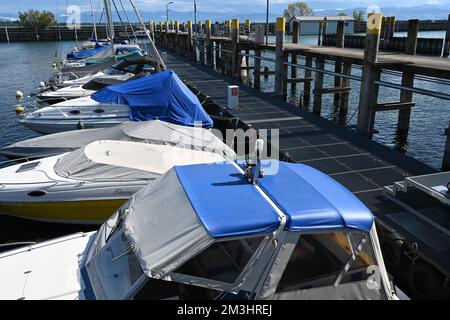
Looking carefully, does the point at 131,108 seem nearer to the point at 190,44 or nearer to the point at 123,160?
the point at 123,160

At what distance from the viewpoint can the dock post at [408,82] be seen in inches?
738

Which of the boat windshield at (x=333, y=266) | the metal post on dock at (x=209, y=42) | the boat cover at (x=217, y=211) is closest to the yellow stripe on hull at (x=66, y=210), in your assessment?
the boat cover at (x=217, y=211)

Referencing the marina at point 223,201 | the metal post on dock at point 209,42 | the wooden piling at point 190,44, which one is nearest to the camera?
the marina at point 223,201

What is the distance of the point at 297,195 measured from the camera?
4961 mm

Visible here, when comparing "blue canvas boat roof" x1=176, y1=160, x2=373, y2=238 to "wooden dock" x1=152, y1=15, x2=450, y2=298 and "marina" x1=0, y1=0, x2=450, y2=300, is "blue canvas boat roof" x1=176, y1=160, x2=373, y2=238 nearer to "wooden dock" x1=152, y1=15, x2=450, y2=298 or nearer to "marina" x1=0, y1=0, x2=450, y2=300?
"marina" x1=0, y1=0, x2=450, y2=300

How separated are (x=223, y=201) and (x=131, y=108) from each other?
11883 mm

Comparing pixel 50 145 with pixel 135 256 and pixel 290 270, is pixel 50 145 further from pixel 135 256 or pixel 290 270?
pixel 290 270

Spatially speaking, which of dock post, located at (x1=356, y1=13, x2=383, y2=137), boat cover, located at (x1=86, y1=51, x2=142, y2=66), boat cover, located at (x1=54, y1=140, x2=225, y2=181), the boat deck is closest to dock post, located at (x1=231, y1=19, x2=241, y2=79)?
boat cover, located at (x1=86, y1=51, x2=142, y2=66)

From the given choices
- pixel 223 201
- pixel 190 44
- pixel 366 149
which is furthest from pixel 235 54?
pixel 223 201

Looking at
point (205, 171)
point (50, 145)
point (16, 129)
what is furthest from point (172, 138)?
point (16, 129)

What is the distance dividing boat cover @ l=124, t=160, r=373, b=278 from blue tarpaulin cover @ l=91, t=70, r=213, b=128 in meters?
9.34

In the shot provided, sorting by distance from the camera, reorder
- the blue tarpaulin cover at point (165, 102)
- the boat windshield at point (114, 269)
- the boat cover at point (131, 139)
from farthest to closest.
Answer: the blue tarpaulin cover at point (165, 102), the boat cover at point (131, 139), the boat windshield at point (114, 269)

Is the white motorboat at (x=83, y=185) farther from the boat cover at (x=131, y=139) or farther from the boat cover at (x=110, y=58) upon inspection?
the boat cover at (x=110, y=58)
